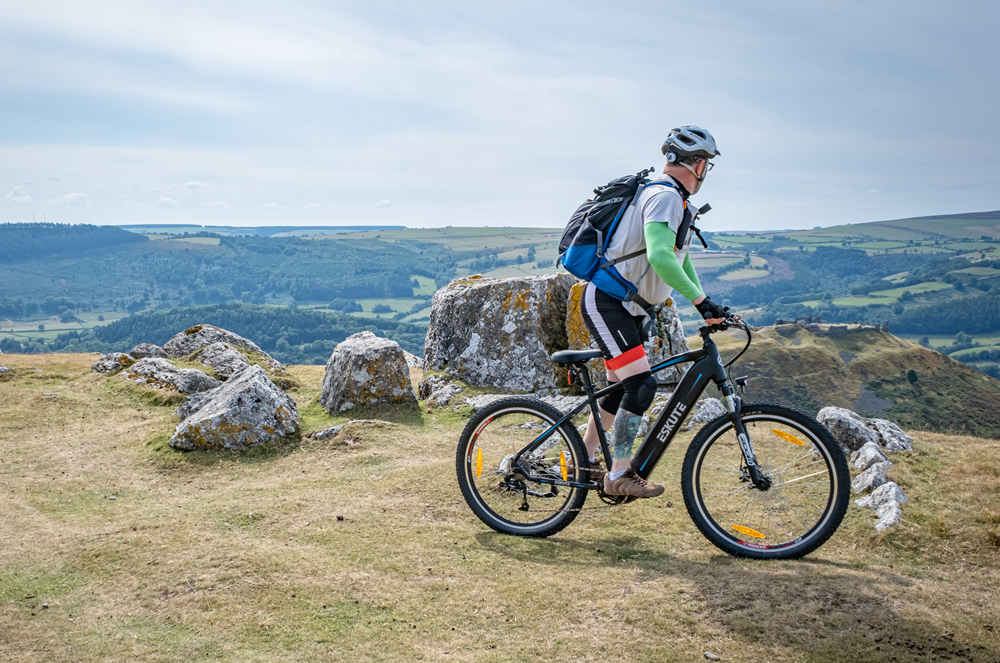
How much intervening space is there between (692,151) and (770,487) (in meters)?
3.14

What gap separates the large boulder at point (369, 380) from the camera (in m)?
13.5

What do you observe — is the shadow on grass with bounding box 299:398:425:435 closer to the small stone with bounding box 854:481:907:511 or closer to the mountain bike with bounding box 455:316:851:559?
the mountain bike with bounding box 455:316:851:559

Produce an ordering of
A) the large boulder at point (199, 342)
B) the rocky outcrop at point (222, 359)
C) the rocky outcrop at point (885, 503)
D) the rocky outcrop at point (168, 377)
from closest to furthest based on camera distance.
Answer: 1. the rocky outcrop at point (885, 503)
2. the rocky outcrop at point (168, 377)
3. the rocky outcrop at point (222, 359)
4. the large boulder at point (199, 342)

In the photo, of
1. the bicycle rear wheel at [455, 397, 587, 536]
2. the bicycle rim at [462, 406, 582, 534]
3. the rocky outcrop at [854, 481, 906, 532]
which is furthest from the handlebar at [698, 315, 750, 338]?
the rocky outcrop at [854, 481, 906, 532]

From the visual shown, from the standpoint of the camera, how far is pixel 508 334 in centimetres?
1500

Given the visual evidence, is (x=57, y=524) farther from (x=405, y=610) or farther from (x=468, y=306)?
(x=468, y=306)

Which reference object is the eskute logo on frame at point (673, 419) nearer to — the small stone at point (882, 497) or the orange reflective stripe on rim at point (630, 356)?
the orange reflective stripe on rim at point (630, 356)

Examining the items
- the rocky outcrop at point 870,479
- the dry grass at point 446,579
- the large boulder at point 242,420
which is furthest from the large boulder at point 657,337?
the large boulder at point 242,420

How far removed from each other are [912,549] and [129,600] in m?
Answer: 7.03

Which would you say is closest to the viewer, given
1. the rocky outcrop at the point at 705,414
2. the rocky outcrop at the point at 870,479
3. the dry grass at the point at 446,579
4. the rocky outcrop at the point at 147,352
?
the dry grass at the point at 446,579

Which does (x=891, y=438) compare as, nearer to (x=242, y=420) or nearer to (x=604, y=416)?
(x=604, y=416)

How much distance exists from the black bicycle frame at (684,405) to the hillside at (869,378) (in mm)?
103608

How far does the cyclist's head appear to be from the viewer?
6148mm

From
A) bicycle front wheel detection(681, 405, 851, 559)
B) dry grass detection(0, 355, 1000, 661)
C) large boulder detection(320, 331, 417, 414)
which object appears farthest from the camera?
large boulder detection(320, 331, 417, 414)
